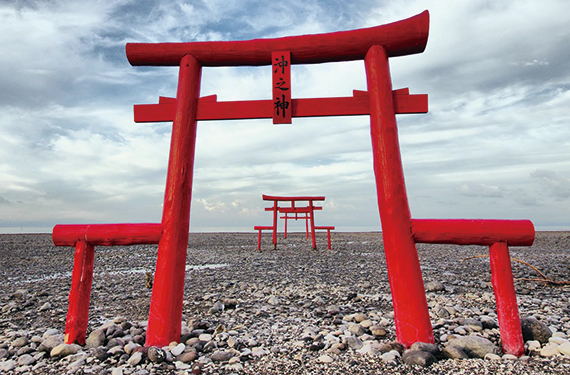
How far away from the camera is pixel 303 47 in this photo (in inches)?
138

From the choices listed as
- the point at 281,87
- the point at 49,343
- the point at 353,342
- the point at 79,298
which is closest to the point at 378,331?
the point at 353,342

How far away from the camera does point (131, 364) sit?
2.76 m

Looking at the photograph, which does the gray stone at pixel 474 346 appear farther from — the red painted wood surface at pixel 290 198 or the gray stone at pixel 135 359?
the red painted wood surface at pixel 290 198

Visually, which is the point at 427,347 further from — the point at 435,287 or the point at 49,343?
the point at 49,343

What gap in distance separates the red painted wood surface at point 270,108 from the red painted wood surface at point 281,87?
0.06 m

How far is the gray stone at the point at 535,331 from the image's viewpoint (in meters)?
3.00

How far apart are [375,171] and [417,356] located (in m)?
1.58

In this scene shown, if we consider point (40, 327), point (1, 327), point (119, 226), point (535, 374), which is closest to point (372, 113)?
point (535, 374)

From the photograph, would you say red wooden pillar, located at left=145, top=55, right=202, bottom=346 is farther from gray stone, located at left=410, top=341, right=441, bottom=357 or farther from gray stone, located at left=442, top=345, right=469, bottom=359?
gray stone, located at left=442, top=345, right=469, bottom=359

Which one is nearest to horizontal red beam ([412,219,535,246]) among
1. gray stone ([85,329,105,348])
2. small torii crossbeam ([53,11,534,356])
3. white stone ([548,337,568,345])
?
small torii crossbeam ([53,11,534,356])

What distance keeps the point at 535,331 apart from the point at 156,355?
3302 mm

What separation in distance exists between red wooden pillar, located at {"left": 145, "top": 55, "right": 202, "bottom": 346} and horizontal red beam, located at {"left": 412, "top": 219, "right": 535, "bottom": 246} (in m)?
2.15

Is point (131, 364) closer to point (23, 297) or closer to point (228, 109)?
point (228, 109)

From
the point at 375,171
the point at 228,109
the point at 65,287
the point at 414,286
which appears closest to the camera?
the point at 414,286
